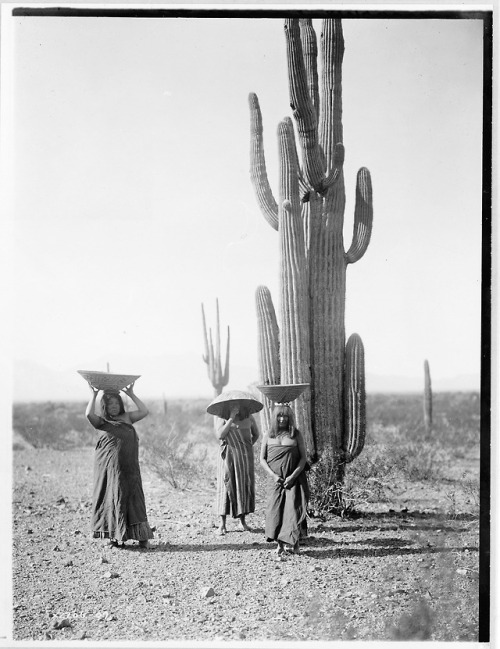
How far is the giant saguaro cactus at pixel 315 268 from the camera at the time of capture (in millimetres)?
9477

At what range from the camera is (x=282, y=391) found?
821 centimetres

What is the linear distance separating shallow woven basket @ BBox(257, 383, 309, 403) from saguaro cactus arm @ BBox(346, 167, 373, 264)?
256 cm

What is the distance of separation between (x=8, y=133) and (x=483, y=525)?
6.30m

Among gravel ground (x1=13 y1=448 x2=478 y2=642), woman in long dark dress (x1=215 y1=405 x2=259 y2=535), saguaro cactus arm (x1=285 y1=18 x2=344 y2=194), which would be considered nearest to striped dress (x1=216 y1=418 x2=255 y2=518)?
woman in long dark dress (x1=215 y1=405 x2=259 y2=535)

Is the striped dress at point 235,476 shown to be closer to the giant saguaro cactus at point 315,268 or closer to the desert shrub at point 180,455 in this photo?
the giant saguaro cactus at point 315,268

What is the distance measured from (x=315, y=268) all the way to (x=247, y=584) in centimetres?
428

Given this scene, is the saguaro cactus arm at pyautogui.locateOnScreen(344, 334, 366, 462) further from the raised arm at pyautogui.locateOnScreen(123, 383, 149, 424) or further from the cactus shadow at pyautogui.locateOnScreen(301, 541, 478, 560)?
the raised arm at pyautogui.locateOnScreen(123, 383, 149, 424)

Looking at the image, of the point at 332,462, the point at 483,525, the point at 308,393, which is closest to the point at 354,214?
the point at 308,393

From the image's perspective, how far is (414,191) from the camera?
31.8 ft

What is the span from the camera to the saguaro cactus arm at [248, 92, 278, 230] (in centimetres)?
1005

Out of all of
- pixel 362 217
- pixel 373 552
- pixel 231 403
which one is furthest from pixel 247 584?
pixel 362 217

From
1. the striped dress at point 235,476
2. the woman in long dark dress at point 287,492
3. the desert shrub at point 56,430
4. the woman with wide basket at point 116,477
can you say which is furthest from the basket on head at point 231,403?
the desert shrub at point 56,430

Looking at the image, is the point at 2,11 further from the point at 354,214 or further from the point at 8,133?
the point at 354,214

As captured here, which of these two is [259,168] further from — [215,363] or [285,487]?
[215,363]
